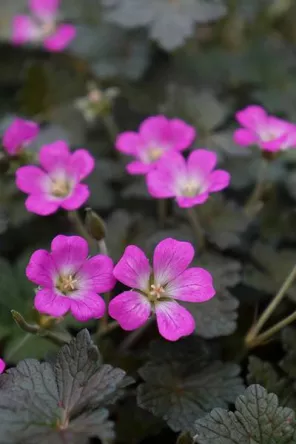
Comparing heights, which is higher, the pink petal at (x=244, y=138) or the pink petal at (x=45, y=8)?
the pink petal at (x=244, y=138)

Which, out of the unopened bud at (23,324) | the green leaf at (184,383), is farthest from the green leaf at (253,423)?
the unopened bud at (23,324)

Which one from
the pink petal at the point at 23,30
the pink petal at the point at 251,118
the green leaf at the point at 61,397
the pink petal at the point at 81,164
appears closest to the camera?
the green leaf at the point at 61,397

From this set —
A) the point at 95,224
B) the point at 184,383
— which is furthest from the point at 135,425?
the point at 95,224

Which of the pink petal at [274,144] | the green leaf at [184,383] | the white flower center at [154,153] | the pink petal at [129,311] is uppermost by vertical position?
the pink petal at [274,144]

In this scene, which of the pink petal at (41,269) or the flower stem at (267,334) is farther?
the flower stem at (267,334)

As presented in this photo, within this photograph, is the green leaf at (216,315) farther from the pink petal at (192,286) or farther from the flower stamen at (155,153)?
A: the flower stamen at (155,153)

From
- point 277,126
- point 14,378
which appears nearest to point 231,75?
point 277,126

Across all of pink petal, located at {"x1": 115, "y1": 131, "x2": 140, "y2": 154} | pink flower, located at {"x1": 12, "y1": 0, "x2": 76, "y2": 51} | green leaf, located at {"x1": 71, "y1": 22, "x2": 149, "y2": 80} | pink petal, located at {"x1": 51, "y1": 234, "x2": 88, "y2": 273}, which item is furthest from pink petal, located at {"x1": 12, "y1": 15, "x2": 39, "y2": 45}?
pink petal, located at {"x1": 51, "y1": 234, "x2": 88, "y2": 273}

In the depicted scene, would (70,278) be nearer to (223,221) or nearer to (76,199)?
(76,199)
